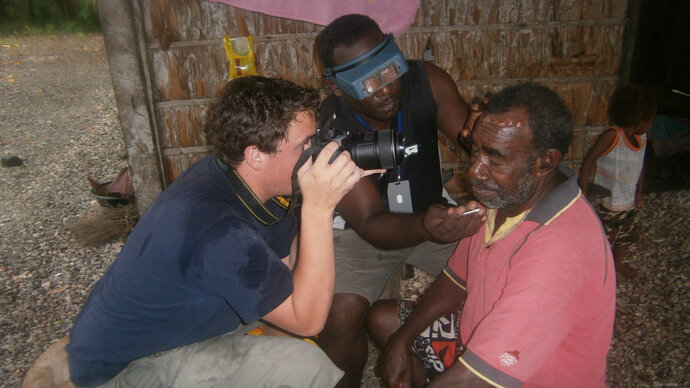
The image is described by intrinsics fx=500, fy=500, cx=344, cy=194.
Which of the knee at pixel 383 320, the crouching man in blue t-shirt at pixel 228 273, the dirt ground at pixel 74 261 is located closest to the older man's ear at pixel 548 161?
the crouching man in blue t-shirt at pixel 228 273

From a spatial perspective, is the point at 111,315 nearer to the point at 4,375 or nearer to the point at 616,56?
the point at 4,375

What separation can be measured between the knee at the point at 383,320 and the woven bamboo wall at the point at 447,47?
2.19m

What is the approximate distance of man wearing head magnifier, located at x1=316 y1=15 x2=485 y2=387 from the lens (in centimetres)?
265

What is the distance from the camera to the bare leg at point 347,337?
2.64 meters

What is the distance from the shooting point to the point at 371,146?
2.04 m

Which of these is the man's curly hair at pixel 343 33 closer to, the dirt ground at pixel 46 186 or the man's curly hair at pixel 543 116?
the man's curly hair at pixel 543 116

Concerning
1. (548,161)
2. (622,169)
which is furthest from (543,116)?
(622,169)

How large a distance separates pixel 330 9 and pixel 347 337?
239 cm

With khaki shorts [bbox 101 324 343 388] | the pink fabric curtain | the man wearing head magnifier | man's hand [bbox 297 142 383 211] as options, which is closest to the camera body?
man's hand [bbox 297 142 383 211]

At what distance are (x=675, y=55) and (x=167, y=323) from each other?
5962mm

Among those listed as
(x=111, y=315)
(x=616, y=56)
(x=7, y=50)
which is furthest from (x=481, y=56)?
(x=7, y=50)

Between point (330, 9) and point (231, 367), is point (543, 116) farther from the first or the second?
point (330, 9)

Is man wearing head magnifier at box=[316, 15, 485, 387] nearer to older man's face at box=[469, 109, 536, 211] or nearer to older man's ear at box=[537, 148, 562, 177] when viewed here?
older man's face at box=[469, 109, 536, 211]

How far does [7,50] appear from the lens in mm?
12352
